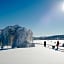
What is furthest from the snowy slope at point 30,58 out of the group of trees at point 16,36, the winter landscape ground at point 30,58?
the group of trees at point 16,36

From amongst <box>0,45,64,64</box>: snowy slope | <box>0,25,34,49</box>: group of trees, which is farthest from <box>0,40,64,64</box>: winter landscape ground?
<box>0,25,34,49</box>: group of trees

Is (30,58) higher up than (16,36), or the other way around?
(16,36)

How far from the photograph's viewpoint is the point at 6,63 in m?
8.80

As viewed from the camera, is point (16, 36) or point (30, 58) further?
point (16, 36)

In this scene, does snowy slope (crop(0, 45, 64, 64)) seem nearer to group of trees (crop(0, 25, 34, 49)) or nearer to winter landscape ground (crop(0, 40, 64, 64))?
winter landscape ground (crop(0, 40, 64, 64))

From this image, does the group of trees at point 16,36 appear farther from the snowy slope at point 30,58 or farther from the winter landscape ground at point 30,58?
the snowy slope at point 30,58

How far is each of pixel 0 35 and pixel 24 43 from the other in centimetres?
823

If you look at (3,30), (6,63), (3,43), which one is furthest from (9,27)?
(6,63)

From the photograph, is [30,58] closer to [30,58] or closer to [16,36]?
[30,58]

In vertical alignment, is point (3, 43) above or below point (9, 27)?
below

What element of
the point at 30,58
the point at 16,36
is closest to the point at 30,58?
the point at 30,58

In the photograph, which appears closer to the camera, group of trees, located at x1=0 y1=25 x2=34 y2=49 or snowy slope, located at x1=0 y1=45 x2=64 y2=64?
snowy slope, located at x1=0 y1=45 x2=64 y2=64

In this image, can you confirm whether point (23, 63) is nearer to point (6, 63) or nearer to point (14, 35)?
point (6, 63)

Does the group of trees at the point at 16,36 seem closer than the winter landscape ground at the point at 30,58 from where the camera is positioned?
No
